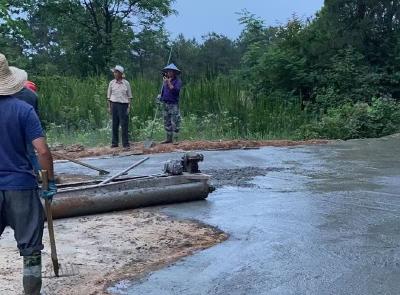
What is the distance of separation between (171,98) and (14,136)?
414 inches

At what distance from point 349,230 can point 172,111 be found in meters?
8.81

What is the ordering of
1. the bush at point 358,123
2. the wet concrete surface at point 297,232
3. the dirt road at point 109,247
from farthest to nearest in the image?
the bush at point 358,123 → the dirt road at point 109,247 → the wet concrete surface at point 297,232

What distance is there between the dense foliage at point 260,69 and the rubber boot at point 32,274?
13.1 m

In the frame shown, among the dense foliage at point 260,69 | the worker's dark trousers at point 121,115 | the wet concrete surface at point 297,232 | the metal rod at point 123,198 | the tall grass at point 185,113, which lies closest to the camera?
the wet concrete surface at point 297,232

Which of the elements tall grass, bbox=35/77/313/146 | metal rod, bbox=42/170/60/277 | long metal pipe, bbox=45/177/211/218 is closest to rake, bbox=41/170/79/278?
metal rod, bbox=42/170/60/277

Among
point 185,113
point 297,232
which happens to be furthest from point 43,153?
point 185,113

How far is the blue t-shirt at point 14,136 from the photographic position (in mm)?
4535

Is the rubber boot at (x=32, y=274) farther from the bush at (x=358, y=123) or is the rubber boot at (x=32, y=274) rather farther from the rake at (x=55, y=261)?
the bush at (x=358, y=123)

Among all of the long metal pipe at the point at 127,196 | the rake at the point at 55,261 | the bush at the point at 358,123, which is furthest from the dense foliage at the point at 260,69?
the rake at the point at 55,261

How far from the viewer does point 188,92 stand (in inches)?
823

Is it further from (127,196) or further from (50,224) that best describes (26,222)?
(127,196)

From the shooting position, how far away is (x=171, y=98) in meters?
15.0

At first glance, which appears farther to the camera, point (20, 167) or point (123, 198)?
point (123, 198)

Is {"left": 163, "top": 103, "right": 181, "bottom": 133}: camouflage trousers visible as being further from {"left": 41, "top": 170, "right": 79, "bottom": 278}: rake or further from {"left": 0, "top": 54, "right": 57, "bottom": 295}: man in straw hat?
{"left": 0, "top": 54, "right": 57, "bottom": 295}: man in straw hat
